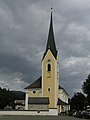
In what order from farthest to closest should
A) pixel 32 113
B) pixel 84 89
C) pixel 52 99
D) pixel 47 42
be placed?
pixel 47 42
pixel 52 99
pixel 84 89
pixel 32 113

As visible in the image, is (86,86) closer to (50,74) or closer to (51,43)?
(50,74)

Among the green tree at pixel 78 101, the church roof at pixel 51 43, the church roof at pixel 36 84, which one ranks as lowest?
the green tree at pixel 78 101

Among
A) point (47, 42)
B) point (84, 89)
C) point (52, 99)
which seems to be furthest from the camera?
point (47, 42)

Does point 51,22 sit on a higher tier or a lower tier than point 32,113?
higher

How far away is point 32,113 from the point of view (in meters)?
62.3

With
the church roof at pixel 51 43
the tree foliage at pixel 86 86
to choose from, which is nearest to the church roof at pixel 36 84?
the church roof at pixel 51 43

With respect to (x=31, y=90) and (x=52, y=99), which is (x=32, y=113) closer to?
(x=52, y=99)

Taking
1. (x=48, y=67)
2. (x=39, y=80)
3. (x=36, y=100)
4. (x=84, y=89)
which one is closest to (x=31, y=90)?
(x=39, y=80)

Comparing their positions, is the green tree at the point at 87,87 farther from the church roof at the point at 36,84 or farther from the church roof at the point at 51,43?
the church roof at the point at 36,84

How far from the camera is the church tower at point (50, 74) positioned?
271 feet

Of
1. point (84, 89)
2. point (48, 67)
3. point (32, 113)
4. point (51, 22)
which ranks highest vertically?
point (51, 22)

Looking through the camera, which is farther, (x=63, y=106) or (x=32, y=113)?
(x=63, y=106)

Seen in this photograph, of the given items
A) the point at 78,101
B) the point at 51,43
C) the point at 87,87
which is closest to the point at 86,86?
the point at 87,87

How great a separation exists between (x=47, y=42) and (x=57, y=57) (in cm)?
541
